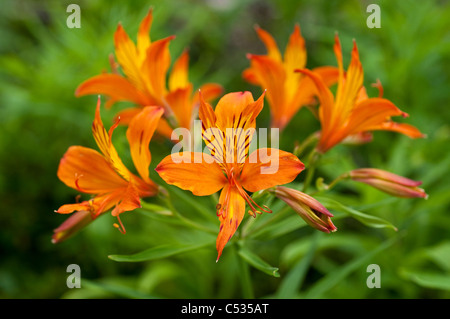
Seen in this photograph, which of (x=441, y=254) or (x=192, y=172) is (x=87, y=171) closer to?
(x=192, y=172)

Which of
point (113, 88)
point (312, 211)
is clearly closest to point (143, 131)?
point (113, 88)

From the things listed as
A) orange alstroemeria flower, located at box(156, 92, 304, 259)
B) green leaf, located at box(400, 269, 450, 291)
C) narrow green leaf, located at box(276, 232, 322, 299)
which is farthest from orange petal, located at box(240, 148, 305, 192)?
green leaf, located at box(400, 269, 450, 291)

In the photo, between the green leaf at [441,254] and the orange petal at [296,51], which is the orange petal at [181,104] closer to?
the orange petal at [296,51]

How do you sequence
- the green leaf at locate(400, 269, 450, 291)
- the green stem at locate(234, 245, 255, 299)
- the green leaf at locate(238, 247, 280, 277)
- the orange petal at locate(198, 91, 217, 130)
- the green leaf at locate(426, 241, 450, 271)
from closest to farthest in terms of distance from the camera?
the orange petal at locate(198, 91, 217, 130), the green leaf at locate(238, 247, 280, 277), the green stem at locate(234, 245, 255, 299), the green leaf at locate(400, 269, 450, 291), the green leaf at locate(426, 241, 450, 271)

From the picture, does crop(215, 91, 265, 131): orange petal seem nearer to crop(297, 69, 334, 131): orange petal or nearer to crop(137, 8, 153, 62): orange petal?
crop(297, 69, 334, 131): orange petal

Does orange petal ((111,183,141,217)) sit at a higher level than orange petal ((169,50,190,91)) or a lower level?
lower

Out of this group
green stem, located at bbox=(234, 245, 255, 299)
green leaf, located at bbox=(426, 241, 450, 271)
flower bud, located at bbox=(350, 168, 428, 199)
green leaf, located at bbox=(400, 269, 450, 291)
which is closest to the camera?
flower bud, located at bbox=(350, 168, 428, 199)
